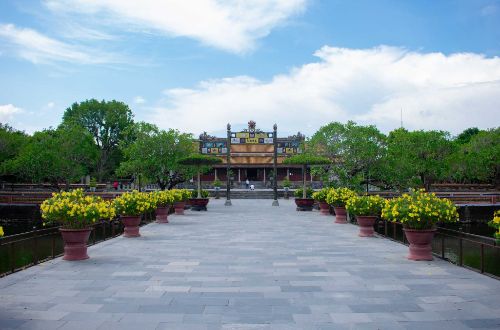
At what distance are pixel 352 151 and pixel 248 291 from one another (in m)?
20.9

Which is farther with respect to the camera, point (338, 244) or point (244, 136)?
point (244, 136)

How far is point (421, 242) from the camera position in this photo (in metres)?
10.4

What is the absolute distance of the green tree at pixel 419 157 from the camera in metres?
29.4

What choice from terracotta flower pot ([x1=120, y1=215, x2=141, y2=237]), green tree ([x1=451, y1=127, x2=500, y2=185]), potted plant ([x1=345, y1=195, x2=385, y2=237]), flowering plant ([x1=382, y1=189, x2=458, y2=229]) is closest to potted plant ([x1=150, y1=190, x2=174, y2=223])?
terracotta flower pot ([x1=120, y1=215, x2=141, y2=237])

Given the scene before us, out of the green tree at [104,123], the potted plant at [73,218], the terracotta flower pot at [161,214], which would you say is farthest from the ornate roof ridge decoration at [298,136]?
the potted plant at [73,218]

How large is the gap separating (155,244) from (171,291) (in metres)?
5.78

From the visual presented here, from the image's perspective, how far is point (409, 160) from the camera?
30672 mm

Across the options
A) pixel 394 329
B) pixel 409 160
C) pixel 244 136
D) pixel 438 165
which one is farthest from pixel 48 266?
pixel 244 136

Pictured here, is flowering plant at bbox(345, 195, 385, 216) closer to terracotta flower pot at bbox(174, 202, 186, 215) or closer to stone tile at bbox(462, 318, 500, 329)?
stone tile at bbox(462, 318, 500, 329)

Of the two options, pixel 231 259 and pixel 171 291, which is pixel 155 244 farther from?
pixel 171 291

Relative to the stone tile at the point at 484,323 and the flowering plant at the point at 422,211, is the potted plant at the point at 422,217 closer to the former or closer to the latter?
the flowering plant at the point at 422,211

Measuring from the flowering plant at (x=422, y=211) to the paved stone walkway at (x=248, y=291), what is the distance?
0.90m

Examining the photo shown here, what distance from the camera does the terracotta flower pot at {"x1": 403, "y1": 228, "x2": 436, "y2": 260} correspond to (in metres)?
10.4

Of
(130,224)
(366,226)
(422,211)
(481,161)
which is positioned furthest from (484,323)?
(481,161)
